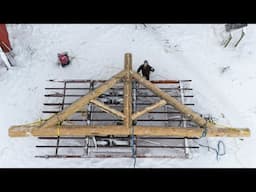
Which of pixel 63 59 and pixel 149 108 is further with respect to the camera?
pixel 63 59

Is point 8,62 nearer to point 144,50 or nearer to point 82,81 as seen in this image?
point 82,81

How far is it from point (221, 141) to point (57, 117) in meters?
3.95

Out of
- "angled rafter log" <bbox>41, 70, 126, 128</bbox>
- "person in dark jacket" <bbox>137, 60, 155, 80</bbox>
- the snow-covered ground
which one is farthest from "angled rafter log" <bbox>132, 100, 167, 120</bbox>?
"person in dark jacket" <bbox>137, 60, 155, 80</bbox>

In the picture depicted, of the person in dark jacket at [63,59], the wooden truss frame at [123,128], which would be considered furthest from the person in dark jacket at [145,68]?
the person in dark jacket at [63,59]

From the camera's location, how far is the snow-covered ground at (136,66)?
9455 millimetres

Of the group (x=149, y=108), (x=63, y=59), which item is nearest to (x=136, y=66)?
(x=63, y=59)

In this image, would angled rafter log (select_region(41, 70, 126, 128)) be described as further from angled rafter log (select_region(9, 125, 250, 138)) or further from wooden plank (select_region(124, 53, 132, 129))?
wooden plank (select_region(124, 53, 132, 129))

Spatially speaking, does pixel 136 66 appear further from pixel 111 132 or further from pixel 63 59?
pixel 111 132

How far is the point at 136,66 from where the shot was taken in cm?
1066

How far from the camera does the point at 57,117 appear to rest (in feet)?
27.2

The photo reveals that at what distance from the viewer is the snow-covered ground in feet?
31.0
